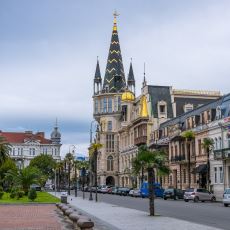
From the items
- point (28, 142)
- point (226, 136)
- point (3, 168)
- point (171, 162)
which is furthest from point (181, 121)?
point (28, 142)

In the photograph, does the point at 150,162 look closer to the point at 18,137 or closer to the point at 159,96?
the point at 159,96

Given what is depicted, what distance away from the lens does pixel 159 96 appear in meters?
92.3

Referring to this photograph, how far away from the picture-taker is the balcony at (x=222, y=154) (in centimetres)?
5622

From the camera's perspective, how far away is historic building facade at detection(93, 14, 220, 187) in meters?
90.8

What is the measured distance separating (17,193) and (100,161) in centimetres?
7472

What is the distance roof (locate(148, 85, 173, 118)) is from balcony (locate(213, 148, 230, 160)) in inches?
1233

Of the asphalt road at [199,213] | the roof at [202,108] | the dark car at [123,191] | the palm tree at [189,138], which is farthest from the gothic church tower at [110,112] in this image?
the asphalt road at [199,213]

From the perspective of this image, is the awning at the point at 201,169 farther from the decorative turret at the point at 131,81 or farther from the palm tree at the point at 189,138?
the decorative turret at the point at 131,81

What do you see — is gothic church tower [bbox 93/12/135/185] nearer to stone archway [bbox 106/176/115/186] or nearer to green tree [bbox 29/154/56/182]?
stone archway [bbox 106/176/115/186]

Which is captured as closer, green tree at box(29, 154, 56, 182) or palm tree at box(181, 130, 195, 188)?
palm tree at box(181, 130, 195, 188)

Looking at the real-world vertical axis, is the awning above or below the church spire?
below

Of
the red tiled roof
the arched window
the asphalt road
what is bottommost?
the asphalt road

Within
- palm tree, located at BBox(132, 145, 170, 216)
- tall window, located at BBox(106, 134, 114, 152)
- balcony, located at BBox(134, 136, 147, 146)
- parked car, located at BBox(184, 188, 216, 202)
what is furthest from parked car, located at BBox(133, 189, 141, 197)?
tall window, located at BBox(106, 134, 114, 152)

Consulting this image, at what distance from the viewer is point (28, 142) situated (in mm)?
194125
